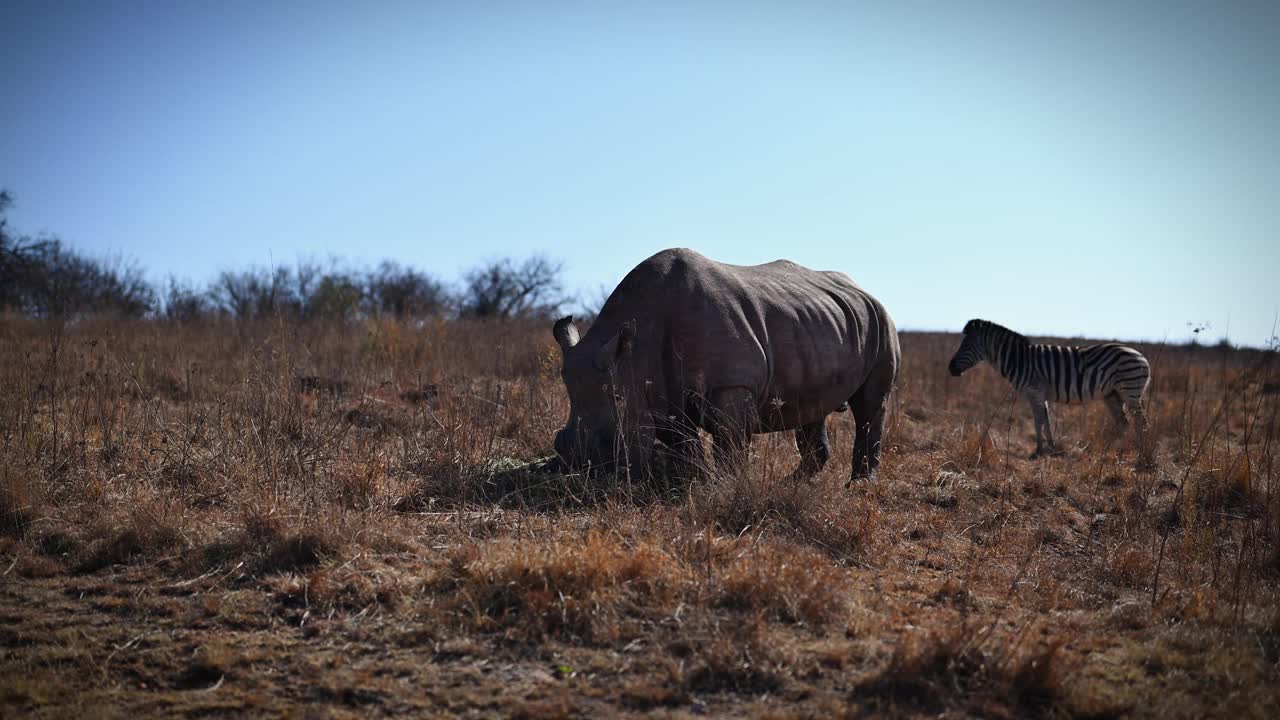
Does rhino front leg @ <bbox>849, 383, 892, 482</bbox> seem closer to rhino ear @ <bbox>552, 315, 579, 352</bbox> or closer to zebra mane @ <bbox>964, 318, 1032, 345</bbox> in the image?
rhino ear @ <bbox>552, 315, 579, 352</bbox>

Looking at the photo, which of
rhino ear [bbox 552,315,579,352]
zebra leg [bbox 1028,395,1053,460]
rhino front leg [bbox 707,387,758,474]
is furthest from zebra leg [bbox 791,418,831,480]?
zebra leg [bbox 1028,395,1053,460]

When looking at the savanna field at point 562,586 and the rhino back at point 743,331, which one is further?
the rhino back at point 743,331

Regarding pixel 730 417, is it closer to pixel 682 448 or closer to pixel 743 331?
pixel 682 448

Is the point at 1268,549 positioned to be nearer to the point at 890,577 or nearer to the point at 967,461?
the point at 890,577

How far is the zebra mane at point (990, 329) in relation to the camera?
42.6ft

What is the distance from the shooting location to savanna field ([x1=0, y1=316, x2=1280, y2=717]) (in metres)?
3.23

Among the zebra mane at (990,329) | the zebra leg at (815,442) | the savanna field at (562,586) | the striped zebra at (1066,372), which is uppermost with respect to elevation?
the zebra mane at (990,329)

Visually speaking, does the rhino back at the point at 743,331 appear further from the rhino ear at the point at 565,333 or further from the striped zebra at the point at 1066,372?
the striped zebra at the point at 1066,372

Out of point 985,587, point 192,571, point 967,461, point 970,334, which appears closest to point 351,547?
point 192,571

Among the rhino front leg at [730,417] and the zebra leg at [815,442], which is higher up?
the rhino front leg at [730,417]

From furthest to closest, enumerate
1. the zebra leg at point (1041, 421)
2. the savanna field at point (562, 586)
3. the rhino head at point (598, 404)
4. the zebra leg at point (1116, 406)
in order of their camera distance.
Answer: the zebra leg at point (1116, 406)
the zebra leg at point (1041, 421)
the rhino head at point (598, 404)
the savanna field at point (562, 586)

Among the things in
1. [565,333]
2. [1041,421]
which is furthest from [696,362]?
[1041,421]

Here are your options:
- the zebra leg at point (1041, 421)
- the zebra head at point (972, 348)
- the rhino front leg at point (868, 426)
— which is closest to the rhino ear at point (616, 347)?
the rhino front leg at point (868, 426)

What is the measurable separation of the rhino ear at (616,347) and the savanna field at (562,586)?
83 centimetres
